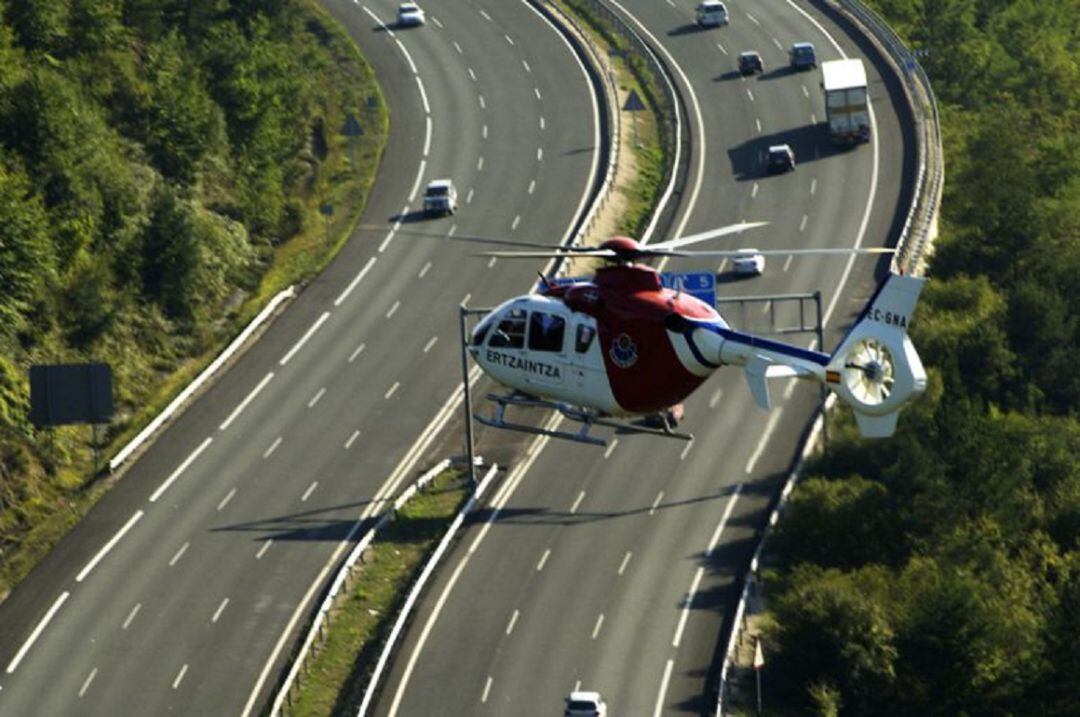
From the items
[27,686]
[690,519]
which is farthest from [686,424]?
[27,686]

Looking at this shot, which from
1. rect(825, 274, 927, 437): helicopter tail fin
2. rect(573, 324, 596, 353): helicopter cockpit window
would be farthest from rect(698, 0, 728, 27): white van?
rect(825, 274, 927, 437): helicopter tail fin

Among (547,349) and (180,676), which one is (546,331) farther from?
(180,676)

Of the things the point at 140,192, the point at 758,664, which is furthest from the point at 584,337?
the point at 140,192

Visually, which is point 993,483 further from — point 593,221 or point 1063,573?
point 593,221

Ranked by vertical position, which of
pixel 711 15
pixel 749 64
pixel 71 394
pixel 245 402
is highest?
pixel 71 394

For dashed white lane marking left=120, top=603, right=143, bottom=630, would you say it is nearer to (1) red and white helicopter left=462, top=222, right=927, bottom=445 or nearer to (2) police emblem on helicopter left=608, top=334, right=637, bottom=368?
(1) red and white helicopter left=462, top=222, right=927, bottom=445

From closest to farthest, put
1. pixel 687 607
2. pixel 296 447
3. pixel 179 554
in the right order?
pixel 687 607 → pixel 179 554 → pixel 296 447
